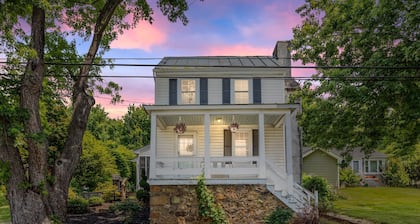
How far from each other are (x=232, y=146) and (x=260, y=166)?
3324mm

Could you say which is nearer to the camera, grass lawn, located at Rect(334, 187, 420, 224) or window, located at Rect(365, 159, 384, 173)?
grass lawn, located at Rect(334, 187, 420, 224)

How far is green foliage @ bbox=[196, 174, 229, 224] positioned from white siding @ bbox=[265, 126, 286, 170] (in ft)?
14.4

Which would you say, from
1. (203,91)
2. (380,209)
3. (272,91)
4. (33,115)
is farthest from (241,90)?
(33,115)

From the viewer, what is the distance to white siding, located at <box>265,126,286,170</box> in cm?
1584

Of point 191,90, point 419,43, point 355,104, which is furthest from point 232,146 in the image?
point 419,43

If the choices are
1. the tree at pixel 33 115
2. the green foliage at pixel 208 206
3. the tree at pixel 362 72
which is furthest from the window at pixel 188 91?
the tree at pixel 33 115

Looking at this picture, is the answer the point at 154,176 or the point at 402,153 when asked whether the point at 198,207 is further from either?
the point at 402,153

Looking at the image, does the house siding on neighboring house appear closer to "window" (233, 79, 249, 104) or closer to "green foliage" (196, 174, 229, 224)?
"window" (233, 79, 249, 104)

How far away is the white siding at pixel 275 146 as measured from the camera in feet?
52.0

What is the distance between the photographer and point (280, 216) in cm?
1184

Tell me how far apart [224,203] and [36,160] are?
20.7 ft

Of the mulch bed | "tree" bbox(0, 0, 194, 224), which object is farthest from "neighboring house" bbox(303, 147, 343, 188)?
"tree" bbox(0, 0, 194, 224)

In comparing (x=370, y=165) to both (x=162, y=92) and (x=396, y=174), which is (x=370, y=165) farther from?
(x=162, y=92)

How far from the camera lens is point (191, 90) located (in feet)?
52.2
